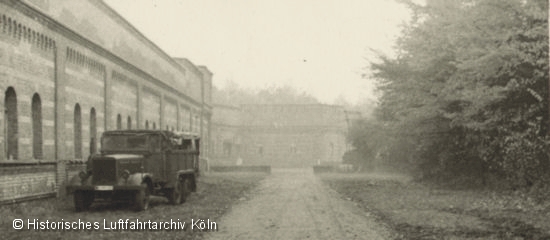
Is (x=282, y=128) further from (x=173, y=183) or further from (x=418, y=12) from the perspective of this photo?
(x=173, y=183)

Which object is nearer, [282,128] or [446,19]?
[446,19]

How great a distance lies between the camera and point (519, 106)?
18.2m

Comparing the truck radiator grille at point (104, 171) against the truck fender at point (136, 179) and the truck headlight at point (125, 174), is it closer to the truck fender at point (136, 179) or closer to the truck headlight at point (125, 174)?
the truck headlight at point (125, 174)

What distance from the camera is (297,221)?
1374 centimetres

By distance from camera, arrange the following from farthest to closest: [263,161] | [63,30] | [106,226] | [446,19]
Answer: [263,161]
[446,19]
[63,30]
[106,226]

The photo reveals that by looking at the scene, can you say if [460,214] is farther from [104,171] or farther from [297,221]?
[104,171]

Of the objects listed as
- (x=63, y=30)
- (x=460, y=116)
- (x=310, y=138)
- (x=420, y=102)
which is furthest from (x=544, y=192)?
(x=310, y=138)

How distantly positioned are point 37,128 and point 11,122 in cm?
153

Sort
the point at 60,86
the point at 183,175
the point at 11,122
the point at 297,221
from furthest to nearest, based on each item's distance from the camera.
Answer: the point at 60,86
the point at 183,175
the point at 11,122
the point at 297,221

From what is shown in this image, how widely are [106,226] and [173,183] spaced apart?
5.24 metres

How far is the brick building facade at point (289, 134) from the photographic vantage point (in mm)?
73375

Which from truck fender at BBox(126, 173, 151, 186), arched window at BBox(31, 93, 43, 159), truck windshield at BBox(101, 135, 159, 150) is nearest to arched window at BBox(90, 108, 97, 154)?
arched window at BBox(31, 93, 43, 159)

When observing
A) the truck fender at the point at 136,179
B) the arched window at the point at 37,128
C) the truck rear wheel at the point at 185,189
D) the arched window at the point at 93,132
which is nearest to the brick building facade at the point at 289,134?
the arched window at the point at 93,132

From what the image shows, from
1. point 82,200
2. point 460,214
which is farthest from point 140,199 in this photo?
point 460,214
